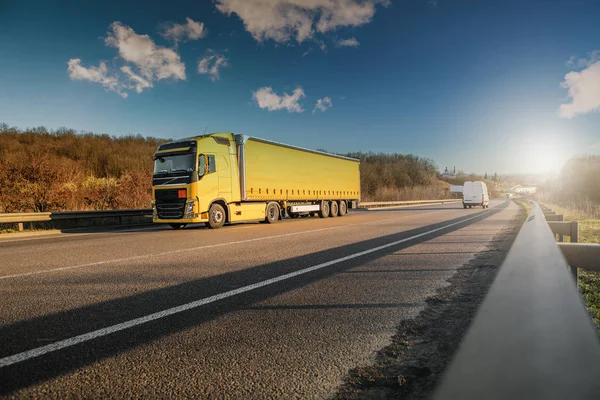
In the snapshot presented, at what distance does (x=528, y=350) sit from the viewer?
936 mm

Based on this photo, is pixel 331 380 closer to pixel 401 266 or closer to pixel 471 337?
pixel 471 337

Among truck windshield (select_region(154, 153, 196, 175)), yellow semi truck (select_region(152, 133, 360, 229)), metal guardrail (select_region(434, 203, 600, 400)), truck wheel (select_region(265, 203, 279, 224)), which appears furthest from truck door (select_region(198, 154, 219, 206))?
metal guardrail (select_region(434, 203, 600, 400))

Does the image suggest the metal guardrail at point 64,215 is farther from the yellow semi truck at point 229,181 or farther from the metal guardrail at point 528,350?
the metal guardrail at point 528,350

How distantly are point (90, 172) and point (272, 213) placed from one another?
29722mm

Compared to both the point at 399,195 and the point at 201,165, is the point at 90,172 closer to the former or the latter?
the point at 201,165

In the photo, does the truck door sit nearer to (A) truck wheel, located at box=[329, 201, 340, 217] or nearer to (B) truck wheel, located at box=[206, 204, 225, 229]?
(B) truck wheel, located at box=[206, 204, 225, 229]

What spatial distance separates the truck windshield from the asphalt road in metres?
7.12

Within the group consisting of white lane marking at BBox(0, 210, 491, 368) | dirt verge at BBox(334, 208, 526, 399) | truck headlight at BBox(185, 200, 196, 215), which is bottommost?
dirt verge at BBox(334, 208, 526, 399)

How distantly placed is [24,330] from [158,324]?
117cm

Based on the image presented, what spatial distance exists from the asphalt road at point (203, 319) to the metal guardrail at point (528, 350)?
1.57 metres

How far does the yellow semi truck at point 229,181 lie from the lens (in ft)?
48.3

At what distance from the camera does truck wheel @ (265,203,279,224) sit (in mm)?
18016

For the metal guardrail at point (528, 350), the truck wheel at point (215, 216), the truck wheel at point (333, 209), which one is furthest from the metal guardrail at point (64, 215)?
the metal guardrail at point (528, 350)

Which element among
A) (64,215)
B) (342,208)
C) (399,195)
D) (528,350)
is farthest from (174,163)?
(399,195)
